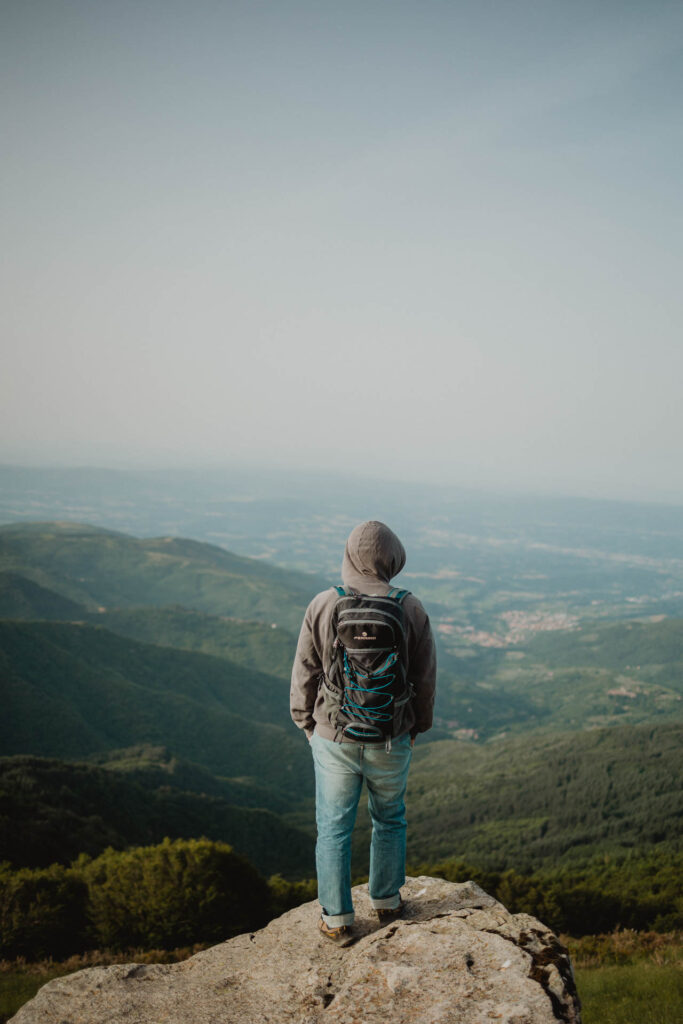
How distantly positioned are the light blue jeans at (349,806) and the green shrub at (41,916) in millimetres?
9222

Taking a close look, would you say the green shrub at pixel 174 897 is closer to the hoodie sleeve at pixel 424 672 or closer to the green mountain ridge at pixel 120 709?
→ the hoodie sleeve at pixel 424 672

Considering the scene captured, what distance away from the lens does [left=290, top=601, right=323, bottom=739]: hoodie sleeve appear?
502cm

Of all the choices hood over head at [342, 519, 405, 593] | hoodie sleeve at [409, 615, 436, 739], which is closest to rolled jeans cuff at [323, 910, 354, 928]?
hoodie sleeve at [409, 615, 436, 739]

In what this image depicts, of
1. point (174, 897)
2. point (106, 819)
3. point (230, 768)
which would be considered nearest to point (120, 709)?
point (230, 768)

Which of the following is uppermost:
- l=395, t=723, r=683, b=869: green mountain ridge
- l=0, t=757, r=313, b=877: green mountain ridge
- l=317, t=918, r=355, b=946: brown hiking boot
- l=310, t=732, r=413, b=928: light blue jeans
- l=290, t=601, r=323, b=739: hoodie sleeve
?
l=290, t=601, r=323, b=739: hoodie sleeve

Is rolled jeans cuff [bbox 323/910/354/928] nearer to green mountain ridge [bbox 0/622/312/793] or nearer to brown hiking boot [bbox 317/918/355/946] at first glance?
brown hiking boot [bbox 317/918/355/946]

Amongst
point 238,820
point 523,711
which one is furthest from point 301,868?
point 523,711

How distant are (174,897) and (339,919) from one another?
42.2 feet

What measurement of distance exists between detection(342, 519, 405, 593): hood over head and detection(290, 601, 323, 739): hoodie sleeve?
49 cm

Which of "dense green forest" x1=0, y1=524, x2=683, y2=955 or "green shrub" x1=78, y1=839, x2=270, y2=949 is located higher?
"green shrub" x1=78, y1=839, x2=270, y2=949

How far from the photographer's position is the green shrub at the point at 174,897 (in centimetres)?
1340

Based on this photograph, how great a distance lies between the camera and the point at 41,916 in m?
12.8

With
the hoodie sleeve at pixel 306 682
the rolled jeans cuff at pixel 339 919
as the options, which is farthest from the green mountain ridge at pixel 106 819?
the hoodie sleeve at pixel 306 682

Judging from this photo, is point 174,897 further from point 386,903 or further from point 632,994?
point 386,903
